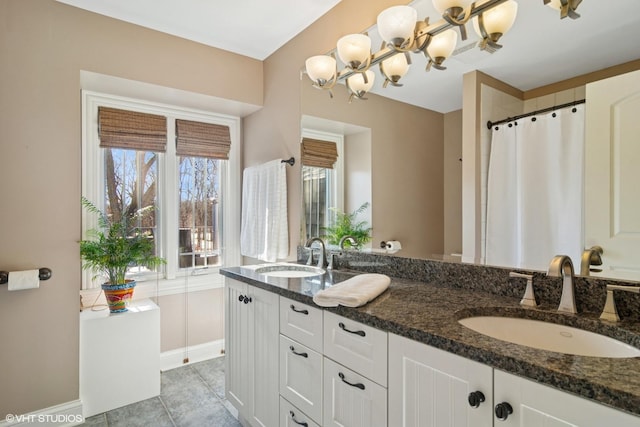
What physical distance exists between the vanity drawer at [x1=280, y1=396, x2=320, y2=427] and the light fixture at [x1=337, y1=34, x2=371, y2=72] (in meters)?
1.78

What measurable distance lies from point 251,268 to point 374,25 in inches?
62.8

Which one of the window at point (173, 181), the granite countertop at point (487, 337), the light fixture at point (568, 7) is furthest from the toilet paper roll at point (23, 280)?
the light fixture at point (568, 7)

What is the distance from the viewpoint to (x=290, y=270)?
2098mm

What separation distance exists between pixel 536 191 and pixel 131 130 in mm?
2710

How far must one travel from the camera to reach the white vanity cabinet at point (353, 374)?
3.51 feet

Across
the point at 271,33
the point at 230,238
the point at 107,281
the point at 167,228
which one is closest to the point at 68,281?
the point at 107,281

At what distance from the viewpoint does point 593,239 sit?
1.13m

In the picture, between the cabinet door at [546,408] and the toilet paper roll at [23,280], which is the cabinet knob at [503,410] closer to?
the cabinet door at [546,408]

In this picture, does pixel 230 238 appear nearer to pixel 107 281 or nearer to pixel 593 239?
pixel 107 281

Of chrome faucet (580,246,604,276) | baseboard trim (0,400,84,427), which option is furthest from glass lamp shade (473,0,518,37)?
baseboard trim (0,400,84,427)

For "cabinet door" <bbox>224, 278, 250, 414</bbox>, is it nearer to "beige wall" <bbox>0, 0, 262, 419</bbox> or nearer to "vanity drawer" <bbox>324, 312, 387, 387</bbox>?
"vanity drawer" <bbox>324, 312, 387, 387</bbox>

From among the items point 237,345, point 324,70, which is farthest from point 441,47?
point 237,345

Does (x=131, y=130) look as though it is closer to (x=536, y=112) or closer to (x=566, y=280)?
(x=536, y=112)

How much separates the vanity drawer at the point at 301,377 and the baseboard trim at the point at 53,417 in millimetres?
1424
